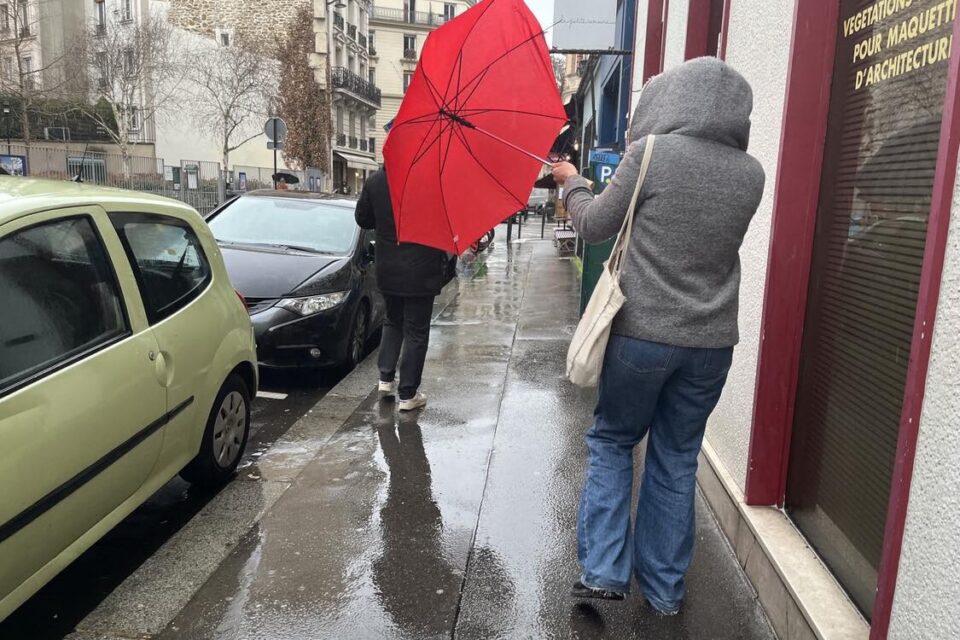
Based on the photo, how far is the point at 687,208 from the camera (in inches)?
95.3

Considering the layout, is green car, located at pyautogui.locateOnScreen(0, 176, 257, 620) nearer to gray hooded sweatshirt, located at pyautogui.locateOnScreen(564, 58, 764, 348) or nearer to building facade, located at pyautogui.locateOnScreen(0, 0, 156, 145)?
gray hooded sweatshirt, located at pyautogui.locateOnScreen(564, 58, 764, 348)

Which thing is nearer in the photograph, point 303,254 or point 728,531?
point 728,531

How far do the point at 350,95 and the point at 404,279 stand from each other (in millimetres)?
48953

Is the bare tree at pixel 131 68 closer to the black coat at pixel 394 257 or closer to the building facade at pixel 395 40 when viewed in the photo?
the building facade at pixel 395 40

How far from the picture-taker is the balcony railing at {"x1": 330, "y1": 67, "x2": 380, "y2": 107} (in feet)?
159

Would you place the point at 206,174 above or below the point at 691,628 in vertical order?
above

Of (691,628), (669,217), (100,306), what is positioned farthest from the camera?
(100,306)

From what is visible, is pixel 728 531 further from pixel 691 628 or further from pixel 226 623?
pixel 226 623

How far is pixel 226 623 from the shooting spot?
2811mm

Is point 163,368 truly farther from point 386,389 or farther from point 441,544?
point 386,389

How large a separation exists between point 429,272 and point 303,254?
2.09 m

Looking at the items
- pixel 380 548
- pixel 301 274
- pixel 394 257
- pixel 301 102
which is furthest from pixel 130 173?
pixel 380 548

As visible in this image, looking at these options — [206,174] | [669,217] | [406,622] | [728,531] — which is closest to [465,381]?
[728,531]

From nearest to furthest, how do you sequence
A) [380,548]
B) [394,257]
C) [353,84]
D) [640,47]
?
[380,548]
[394,257]
[640,47]
[353,84]
